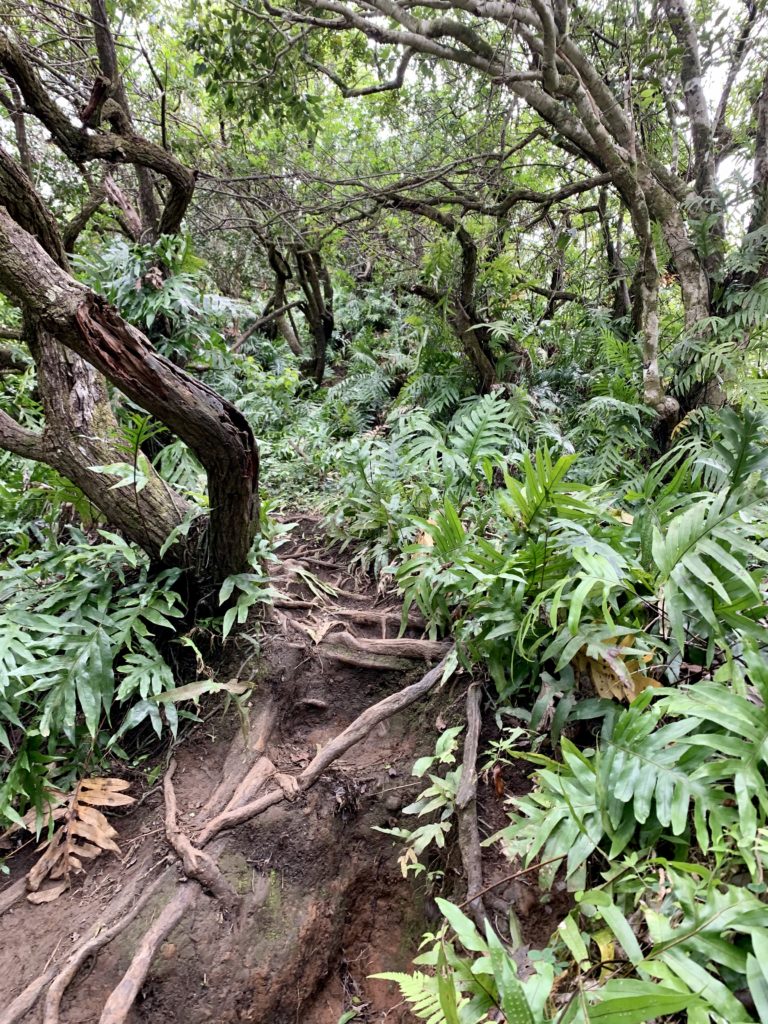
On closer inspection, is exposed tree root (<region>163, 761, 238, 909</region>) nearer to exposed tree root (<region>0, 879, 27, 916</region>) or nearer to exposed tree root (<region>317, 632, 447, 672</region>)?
exposed tree root (<region>0, 879, 27, 916</region>)

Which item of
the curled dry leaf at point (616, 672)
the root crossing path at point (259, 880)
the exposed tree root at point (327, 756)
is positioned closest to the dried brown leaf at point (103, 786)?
the root crossing path at point (259, 880)

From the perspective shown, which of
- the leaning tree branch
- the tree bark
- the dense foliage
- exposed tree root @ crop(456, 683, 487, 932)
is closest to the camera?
the dense foliage

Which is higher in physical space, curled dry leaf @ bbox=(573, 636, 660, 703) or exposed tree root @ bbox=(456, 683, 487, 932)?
curled dry leaf @ bbox=(573, 636, 660, 703)

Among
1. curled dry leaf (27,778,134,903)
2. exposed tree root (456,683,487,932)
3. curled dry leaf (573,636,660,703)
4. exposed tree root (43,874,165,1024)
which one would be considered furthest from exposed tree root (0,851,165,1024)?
curled dry leaf (573,636,660,703)

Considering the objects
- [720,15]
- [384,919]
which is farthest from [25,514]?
[720,15]

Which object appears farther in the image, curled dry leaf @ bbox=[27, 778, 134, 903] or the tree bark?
curled dry leaf @ bbox=[27, 778, 134, 903]

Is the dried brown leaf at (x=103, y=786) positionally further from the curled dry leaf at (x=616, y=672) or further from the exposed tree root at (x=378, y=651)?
the curled dry leaf at (x=616, y=672)

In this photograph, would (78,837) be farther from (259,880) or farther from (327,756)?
(327,756)

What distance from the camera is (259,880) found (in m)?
2.13

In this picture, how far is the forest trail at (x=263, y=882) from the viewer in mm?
1886

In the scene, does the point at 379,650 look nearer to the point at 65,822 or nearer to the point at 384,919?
the point at 384,919

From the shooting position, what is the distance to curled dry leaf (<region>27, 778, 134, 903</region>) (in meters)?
2.16

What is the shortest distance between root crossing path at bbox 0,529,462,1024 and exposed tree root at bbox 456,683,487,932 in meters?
0.02

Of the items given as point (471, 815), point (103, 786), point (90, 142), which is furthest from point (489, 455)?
point (90, 142)
